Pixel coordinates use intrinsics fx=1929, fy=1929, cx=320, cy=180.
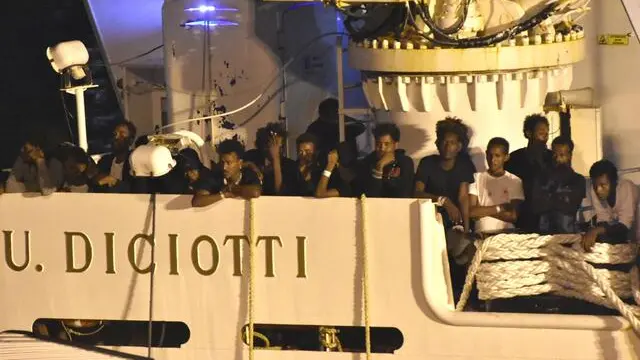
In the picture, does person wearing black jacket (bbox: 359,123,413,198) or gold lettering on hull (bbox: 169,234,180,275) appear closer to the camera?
person wearing black jacket (bbox: 359,123,413,198)

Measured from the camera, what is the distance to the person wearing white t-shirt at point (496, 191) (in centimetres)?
1172

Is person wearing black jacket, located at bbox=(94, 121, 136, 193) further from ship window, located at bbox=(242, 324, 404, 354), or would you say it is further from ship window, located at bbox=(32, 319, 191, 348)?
ship window, located at bbox=(242, 324, 404, 354)

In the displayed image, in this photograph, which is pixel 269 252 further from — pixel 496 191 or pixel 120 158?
pixel 120 158

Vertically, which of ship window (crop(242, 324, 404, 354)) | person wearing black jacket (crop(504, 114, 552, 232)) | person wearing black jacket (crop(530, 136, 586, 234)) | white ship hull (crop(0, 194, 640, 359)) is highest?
person wearing black jacket (crop(504, 114, 552, 232))

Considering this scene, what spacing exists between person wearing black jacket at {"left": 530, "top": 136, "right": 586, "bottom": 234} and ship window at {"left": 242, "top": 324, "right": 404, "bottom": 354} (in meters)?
1.17

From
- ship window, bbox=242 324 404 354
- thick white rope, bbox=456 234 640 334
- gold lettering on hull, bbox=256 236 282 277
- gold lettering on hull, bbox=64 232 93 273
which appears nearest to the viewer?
thick white rope, bbox=456 234 640 334

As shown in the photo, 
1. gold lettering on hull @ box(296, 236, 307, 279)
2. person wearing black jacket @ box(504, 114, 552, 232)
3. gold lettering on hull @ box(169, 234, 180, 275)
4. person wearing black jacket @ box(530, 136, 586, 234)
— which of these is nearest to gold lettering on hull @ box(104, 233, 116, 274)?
gold lettering on hull @ box(169, 234, 180, 275)

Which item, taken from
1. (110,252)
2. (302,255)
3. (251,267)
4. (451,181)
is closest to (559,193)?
(451,181)

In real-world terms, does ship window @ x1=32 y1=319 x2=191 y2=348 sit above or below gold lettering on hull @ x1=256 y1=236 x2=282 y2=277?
below

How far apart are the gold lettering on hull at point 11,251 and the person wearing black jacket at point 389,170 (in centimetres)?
221

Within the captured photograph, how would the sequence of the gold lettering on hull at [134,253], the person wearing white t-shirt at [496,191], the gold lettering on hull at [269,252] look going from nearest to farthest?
the person wearing white t-shirt at [496,191] < the gold lettering on hull at [269,252] < the gold lettering on hull at [134,253]

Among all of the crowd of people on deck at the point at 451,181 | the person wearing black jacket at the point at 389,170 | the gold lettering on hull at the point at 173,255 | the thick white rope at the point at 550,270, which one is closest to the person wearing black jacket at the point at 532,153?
the crowd of people on deck at the point at 451,181

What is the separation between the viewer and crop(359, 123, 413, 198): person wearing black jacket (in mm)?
11805

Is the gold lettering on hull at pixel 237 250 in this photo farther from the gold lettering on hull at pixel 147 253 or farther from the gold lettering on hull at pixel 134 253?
the gold lettering on hull at pixel 134 253
